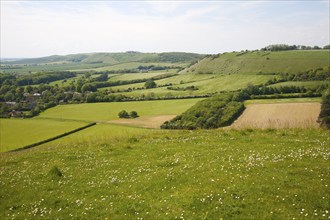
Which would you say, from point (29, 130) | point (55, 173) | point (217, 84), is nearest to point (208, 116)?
point (29, 130)

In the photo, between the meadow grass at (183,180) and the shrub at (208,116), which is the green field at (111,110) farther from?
the meadow grass at (183,180)

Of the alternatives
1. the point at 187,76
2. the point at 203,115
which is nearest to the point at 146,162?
the point at 203,115

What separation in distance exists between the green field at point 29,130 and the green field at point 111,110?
8837 mm

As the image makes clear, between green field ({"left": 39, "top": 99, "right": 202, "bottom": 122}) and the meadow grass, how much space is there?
71227 mm

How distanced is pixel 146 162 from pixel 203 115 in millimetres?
65078

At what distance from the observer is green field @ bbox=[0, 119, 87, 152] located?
68137 millimetres

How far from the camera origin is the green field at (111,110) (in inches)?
3884

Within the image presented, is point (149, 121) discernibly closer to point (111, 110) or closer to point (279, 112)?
point (111, 110)

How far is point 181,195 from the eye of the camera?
13492 millimetres

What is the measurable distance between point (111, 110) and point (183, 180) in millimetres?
98015

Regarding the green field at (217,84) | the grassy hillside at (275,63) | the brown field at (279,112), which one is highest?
the grassy hillside at (275,63)

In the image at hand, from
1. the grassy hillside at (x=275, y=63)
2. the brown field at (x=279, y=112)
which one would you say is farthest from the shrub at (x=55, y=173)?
the grassy hillside at (x=275, y=63)

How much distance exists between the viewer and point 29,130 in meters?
82.3

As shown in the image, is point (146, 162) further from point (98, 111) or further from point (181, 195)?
point (98, 111)
